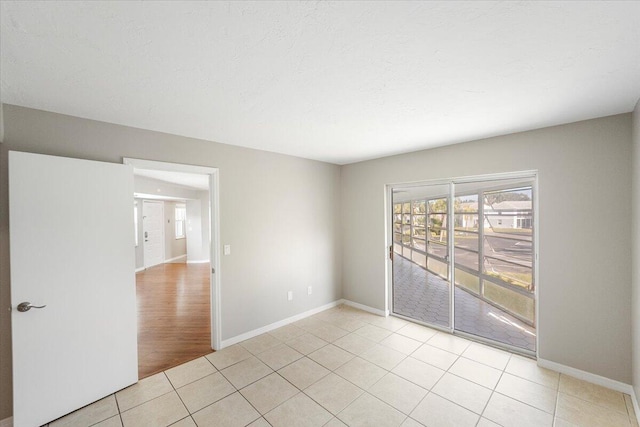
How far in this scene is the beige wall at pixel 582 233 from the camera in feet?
7.47

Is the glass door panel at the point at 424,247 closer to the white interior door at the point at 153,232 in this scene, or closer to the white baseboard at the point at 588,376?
the white baseboard at the point at 588,376

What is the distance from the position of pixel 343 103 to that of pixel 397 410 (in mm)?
2559

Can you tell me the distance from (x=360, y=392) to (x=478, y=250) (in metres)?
2.46

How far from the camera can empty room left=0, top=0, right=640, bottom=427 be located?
1291 mm

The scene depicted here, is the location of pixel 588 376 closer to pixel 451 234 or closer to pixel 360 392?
pixel 451 234

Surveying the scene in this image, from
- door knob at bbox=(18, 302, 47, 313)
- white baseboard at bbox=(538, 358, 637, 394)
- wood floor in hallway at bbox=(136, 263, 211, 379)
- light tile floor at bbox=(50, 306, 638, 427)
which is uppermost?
door knob at bbox=(18, 302, 47, 313)

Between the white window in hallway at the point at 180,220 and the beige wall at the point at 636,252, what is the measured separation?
1041cm

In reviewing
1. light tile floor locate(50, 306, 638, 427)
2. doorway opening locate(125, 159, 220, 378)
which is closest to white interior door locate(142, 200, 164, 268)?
doorway opening locate(125, 159, 220, 378)

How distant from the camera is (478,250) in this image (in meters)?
3.51

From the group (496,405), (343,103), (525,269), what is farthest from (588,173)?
(343,103)

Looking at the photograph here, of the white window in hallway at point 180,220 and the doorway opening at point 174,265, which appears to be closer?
the doorway opening at point 174,265

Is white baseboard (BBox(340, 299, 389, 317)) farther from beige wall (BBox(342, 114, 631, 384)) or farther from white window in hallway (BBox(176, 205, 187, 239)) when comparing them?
white window in hallway (BBox(176, 205, 187, 239))

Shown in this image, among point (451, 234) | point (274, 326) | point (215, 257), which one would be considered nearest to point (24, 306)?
point (215, 257)

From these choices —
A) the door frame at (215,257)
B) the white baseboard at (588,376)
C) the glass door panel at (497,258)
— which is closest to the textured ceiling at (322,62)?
the door frame at (215,257)
